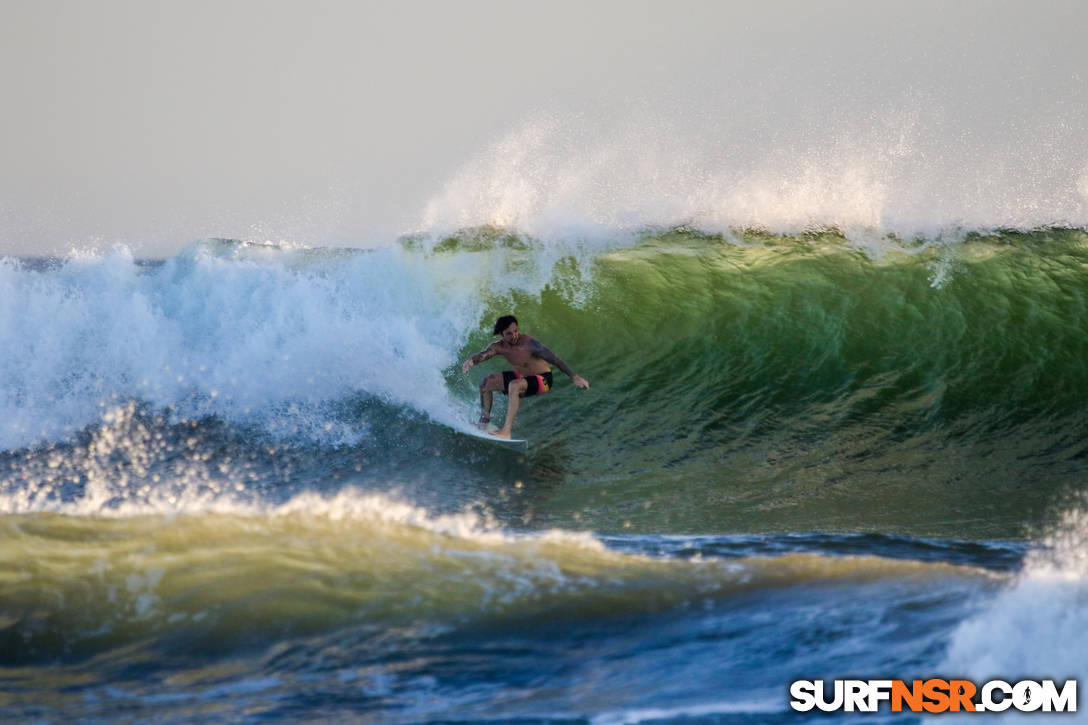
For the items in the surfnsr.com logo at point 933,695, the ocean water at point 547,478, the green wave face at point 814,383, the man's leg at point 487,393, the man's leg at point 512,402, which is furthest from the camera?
the man's leg at point 487,393

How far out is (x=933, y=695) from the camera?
3590 mm

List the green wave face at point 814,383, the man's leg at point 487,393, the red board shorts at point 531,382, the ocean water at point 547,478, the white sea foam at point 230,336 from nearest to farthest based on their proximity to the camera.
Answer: the ocean water at point 547,478 < the green wave face at point 814,383 < the red board shorts at point 531,382 < the man's leg at point 487,393 < the white sea foam at point 230,336

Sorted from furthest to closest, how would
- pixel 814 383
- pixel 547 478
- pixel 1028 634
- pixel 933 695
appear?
pixel 814 383 → pixel 547 478 → pixel 1028 634 → pixel 933 695

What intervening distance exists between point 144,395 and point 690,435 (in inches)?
194

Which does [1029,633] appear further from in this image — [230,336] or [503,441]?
[230,336]

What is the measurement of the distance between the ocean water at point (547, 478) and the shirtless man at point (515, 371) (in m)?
0.34

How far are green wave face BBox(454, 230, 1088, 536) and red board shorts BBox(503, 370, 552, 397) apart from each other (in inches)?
17.7

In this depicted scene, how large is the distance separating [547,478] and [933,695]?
12.3 feet

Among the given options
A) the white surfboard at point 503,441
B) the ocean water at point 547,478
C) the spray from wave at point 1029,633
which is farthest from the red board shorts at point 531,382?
the spray from wave at point 1029,633

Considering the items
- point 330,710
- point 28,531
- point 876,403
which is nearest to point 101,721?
point 330,710

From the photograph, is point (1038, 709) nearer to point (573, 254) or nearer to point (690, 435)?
point (690, 435)

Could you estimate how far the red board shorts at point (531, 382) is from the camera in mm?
7719

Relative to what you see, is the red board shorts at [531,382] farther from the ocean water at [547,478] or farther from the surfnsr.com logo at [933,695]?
the surfnsr.com logo at [933,695]

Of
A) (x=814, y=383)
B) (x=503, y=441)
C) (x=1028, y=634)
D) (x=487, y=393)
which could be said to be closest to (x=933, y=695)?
(x=1028, y=634)
